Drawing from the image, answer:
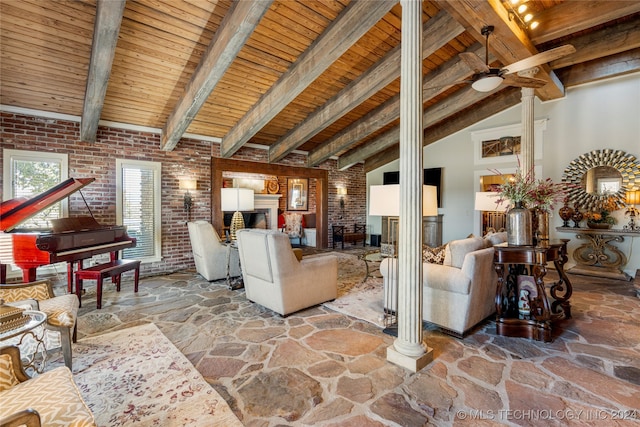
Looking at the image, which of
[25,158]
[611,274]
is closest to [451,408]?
[611,274]

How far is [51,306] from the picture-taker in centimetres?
227

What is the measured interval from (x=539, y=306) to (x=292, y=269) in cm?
251

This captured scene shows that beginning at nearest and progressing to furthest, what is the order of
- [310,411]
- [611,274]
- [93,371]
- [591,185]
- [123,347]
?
[310,411] → [93,371] → [123,347] → [611,274] → [591,185]

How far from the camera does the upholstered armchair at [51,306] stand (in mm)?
2146

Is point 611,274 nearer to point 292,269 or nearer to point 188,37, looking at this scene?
point 292,269

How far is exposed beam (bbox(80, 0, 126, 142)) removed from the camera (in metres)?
2.71

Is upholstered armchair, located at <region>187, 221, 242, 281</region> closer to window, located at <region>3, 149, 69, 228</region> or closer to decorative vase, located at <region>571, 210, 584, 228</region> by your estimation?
window, located at <region>3, 149, 69, 228</region>

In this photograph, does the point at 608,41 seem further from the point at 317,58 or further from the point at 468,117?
the point at 317,58

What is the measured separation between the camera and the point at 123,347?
2678 millimetres

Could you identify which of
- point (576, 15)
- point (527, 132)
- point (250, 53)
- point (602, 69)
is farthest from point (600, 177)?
point (250, 53)

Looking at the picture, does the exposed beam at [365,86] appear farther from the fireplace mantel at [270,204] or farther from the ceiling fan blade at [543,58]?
the fireplace mantel at [270,204]

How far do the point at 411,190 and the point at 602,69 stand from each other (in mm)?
5682

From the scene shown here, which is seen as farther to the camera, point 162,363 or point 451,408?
point 162,363

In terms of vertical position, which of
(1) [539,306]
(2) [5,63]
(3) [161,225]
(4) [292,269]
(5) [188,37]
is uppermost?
(5) [188,37]
